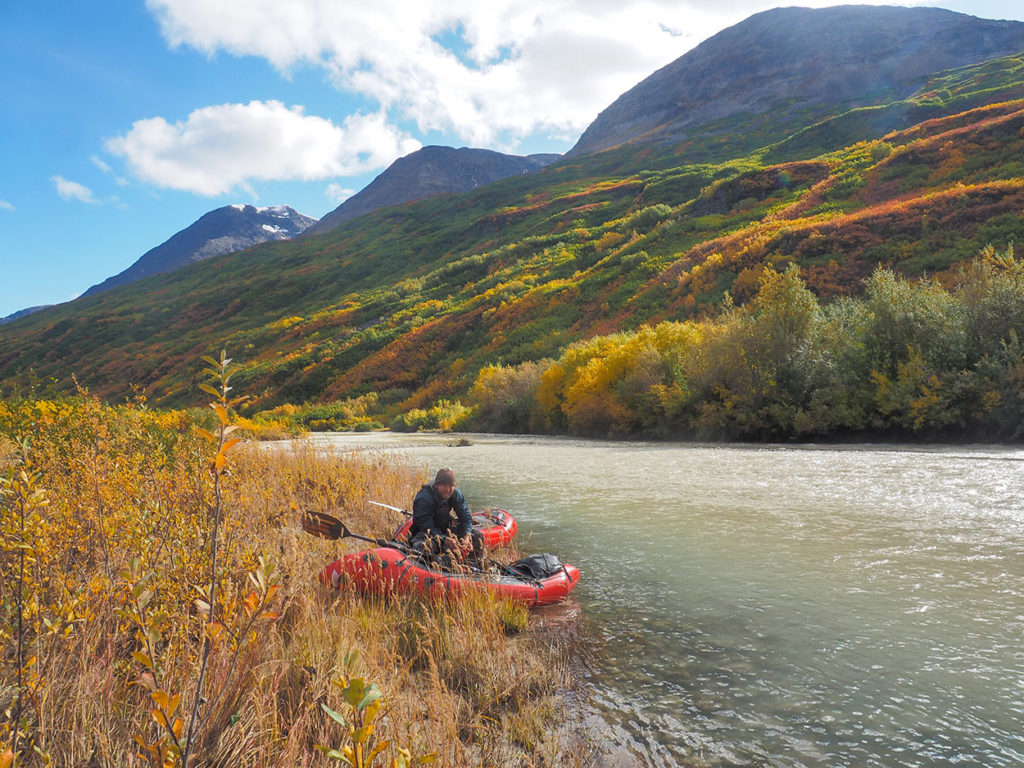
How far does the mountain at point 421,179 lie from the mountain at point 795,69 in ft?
171

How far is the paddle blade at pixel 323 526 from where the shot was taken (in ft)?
19.1

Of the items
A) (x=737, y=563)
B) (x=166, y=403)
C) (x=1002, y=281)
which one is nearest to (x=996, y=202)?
(x=1002, y=281)

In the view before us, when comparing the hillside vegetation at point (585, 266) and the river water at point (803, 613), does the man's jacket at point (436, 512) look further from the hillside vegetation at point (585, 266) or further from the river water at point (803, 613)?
the hillside vegetation at point (585, 266)

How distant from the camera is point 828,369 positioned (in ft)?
60.3

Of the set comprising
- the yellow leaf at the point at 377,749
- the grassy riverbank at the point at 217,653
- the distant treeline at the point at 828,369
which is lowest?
the grassy riverbank at the point at 217,653

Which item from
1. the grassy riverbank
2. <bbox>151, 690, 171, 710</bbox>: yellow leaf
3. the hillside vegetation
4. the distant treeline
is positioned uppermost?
the hillside vegetation

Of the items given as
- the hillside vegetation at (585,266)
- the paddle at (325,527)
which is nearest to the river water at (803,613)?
the paddle at (325,527)

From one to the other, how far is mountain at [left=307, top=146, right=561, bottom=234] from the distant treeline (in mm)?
147892

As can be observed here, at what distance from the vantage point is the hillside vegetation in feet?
99.7

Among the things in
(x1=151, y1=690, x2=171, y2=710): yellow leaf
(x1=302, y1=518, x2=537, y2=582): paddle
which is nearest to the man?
(x1=302, y1=518, x2=537, y2=582): paddle

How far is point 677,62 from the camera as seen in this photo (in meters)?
140

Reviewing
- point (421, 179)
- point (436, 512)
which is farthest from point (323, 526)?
point (421, 179)

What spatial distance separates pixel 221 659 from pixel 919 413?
60.6ft

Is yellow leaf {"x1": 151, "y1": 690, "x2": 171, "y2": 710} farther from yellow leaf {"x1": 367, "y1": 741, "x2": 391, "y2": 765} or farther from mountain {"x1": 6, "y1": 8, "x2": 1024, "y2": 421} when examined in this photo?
mountain {"x1": 6, "y1": 8, "x2": 1024, "y2": 421}
